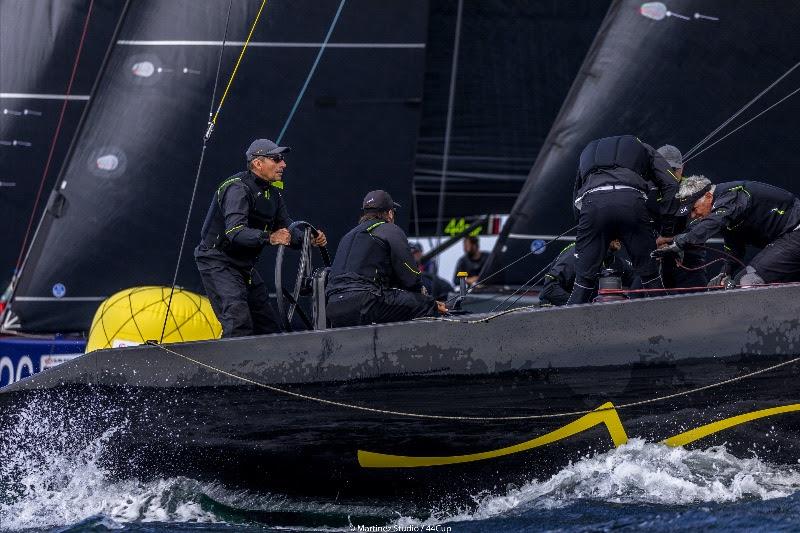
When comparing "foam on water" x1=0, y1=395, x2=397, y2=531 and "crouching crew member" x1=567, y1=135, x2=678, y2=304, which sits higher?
"crouching crew member" x1=567, y1=135, x2=678, y2=304

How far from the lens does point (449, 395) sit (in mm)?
6711

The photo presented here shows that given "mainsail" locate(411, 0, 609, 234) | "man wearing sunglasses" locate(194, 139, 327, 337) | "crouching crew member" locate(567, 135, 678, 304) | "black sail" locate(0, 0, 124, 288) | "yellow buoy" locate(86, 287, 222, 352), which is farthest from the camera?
"black sail" locate(0, 0, 124, 288)

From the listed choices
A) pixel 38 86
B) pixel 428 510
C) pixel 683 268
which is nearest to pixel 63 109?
pixel 38 86

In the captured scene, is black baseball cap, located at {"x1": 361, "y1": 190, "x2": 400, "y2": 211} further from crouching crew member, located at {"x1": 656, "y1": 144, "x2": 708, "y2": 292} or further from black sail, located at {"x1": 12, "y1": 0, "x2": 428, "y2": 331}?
black sail, located at {"x1": 12, "y1": 0, "x2": 428, "y2": 331}

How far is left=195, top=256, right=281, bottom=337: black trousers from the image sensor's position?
25.4 ft

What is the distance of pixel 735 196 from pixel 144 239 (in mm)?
5245

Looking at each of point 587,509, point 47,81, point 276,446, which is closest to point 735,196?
point 587,509

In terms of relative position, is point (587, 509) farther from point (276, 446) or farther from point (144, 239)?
point (144, 239)

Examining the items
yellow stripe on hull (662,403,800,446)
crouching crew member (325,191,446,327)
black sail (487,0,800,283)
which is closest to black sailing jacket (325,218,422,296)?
crouching crew member (325,191,446,327)

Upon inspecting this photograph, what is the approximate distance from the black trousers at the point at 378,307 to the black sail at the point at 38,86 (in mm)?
6312

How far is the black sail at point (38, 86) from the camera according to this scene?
13.1 metres

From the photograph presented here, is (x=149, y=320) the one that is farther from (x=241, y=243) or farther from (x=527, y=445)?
(x=527, y=445)

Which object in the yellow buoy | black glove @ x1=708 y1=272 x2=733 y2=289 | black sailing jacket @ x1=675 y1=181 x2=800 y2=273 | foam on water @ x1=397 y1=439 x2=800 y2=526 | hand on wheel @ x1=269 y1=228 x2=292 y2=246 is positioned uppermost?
the yellow buoy

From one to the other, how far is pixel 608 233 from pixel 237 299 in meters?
1.81
